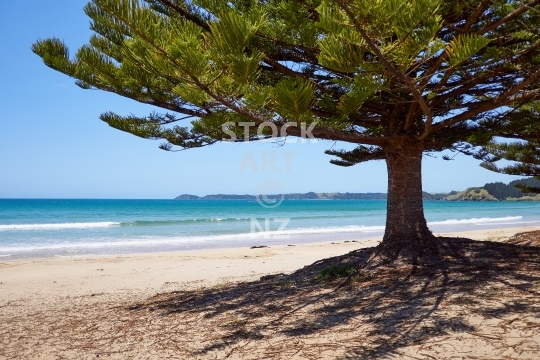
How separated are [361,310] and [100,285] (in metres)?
4.58

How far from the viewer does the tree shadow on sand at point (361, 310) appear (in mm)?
2451

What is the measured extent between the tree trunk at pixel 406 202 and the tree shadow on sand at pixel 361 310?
0.34m

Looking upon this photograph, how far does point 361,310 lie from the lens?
301cm

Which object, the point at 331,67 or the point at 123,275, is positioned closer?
the point at 331,67

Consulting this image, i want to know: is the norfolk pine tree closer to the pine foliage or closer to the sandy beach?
the pine foliage

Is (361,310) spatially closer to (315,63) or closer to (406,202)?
(406,202)

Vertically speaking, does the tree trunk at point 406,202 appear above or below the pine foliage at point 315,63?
below

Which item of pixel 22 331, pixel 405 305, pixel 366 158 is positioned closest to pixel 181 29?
pixel 405 305

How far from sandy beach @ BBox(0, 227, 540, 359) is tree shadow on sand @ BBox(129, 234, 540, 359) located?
115mm

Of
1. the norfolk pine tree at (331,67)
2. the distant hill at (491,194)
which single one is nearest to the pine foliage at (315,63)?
the norfolk pine tree at (331,67)

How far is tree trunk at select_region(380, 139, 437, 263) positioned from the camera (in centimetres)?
477

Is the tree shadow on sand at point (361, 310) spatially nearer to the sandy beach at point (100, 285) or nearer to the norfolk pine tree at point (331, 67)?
the sandy beach at point (100, 285)

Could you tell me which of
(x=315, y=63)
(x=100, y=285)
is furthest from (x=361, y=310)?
(x=100, y=285)

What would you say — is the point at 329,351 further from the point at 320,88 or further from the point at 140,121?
the point at 140,121
